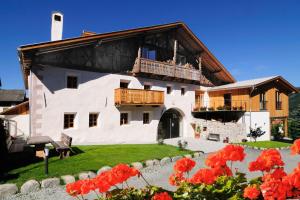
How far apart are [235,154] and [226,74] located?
2417 centimetres

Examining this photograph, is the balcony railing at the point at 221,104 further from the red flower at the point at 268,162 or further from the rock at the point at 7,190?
the red flower at the point at 268,162

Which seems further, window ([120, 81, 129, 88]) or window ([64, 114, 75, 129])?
window ([120, 81, 129, 88])

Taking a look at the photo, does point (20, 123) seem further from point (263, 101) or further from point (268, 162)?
point (263, 101)

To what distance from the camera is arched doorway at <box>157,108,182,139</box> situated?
884 inches

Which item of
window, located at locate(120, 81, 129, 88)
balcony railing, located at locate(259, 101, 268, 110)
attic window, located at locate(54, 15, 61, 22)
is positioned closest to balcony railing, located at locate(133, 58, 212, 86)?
window, located at locate(120, 81, 129, 88)

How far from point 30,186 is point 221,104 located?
21.5 m

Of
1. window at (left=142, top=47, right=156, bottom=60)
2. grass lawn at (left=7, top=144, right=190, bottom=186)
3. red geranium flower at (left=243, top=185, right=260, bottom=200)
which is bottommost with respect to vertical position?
grass lawn at (left=7, top=144, right=190, bottom=186)

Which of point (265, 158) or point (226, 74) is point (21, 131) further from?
point (226, 74)

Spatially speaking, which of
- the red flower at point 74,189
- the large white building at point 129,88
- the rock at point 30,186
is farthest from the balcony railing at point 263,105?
the red flower at point 74,189

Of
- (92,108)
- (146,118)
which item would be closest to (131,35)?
(92,108)

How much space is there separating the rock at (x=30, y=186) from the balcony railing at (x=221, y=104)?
18.1 metres

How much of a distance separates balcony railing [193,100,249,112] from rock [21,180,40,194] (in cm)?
1809

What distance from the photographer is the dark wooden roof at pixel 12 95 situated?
38.3 meters

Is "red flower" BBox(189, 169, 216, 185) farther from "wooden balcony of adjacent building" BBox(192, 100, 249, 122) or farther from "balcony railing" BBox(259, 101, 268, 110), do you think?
"balcony railing" BBox(259, 101, 268, 110)
